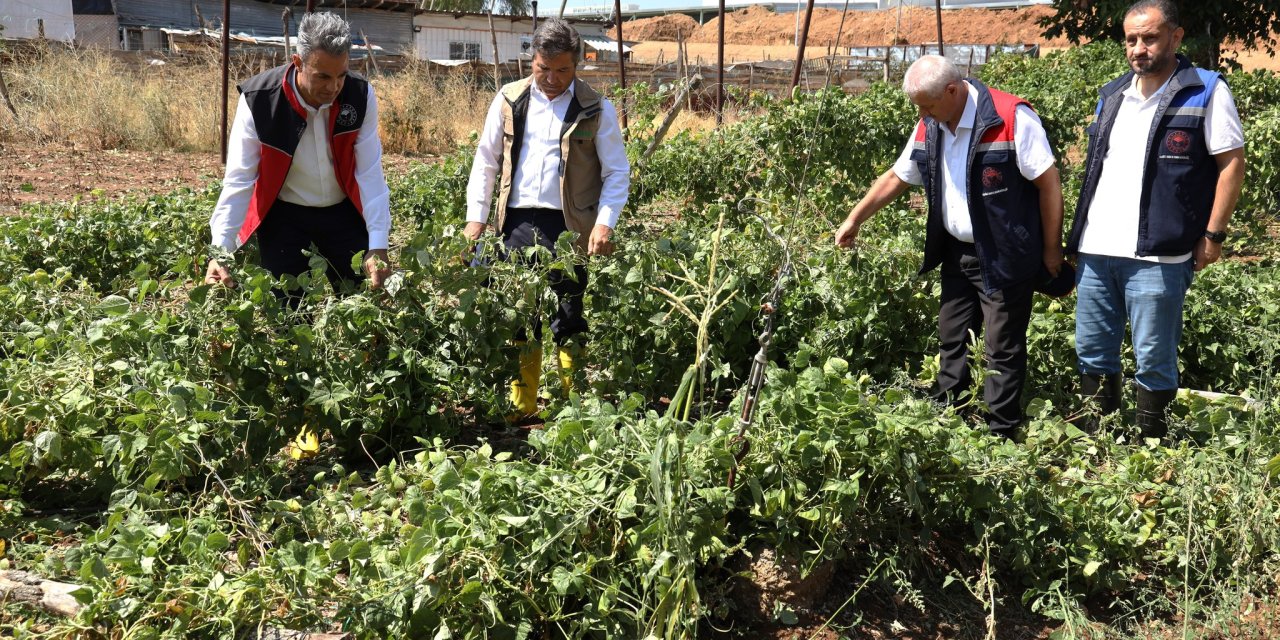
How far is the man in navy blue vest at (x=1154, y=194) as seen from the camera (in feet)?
11.4

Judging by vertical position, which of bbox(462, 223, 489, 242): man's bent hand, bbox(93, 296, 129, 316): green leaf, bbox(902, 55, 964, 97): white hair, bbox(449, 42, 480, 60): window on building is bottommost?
bbox(93, 296, 129, 316): green leaf

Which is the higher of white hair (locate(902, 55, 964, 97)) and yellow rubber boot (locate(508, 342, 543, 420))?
white hair (locate(902, 55, 964, 97))

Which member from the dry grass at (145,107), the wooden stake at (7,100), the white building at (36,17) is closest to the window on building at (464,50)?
the white building at (36,17)

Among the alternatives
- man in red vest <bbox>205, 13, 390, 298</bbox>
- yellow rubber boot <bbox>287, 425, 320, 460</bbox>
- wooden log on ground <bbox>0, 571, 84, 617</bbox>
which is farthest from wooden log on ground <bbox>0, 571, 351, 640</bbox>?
man in red vest <bbox>205, 13, 390, 298</bbox>

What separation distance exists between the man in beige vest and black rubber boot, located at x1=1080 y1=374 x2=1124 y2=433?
1830mm

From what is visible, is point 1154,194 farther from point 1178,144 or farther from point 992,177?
point 992,177

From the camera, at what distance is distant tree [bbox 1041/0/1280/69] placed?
511 inches

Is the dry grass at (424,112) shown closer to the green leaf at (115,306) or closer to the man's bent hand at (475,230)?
the man's bent hand at (475,230)

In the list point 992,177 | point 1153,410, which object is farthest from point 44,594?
point 1153,410

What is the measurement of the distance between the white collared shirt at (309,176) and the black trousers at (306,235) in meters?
0.05

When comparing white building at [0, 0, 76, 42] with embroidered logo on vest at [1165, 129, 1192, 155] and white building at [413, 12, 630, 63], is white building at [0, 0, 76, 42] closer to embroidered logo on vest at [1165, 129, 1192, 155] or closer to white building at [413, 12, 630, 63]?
white building at [413, 12, 630, 63]

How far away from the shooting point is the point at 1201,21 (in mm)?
13570

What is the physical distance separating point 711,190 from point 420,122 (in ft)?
26.1

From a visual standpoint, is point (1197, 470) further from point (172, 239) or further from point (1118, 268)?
point (172, 239)
